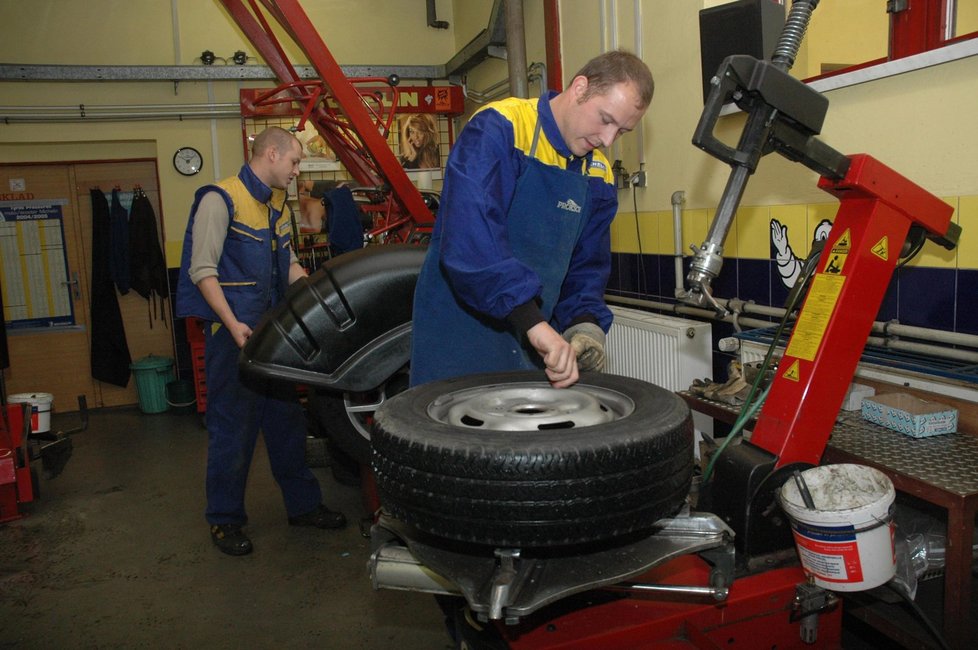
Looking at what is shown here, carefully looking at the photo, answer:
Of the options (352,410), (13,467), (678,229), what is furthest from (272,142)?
(13,467)

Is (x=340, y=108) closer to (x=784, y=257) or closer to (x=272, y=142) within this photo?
(x=272, y=142)

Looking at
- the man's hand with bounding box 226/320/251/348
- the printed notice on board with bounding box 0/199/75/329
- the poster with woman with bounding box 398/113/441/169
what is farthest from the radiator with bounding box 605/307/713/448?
the printed notice on board with bounding box 0/199/75/329

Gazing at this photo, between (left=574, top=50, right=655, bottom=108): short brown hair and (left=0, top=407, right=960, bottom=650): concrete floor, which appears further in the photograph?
(left=0, top=407, right=960, bottom=650): concrete floor

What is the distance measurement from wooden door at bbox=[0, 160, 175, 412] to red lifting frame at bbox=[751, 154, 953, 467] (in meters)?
5.38

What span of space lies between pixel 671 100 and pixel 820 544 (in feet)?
7.25

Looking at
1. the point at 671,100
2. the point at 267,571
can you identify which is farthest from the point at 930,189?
the point at 267,571

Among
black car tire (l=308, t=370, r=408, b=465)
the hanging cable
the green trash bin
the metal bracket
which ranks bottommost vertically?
the green trash bin

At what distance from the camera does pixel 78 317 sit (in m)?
5.82

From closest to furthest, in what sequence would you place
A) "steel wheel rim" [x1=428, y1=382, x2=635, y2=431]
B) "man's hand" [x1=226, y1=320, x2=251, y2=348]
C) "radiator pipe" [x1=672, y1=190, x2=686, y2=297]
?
"steel wheel rim" [x1=428, y1=382, x2=635, y2=431] < "man's hand" [x1=226, y1=320, x2=251, y2=348] < "radiator pipe" [x1=672, y1=190, x2=686, y2=297]

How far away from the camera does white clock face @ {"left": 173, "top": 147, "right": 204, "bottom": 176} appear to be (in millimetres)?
5598

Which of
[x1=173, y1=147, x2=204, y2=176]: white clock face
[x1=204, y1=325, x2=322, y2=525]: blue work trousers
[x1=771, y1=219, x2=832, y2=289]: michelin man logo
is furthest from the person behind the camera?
[x1=173, y1=147, x2=204, y2=176]: white clock face

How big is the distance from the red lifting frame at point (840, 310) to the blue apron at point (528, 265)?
594 mm

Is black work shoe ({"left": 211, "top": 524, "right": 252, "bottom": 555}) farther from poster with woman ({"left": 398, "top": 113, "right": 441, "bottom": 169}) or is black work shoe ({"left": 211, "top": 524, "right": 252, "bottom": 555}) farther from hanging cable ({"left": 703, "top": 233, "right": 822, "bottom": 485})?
poster with woman ({"left": 398, "top": 113, "right": 441, "bottom": 169})

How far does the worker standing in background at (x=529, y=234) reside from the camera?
1517 millimetres
